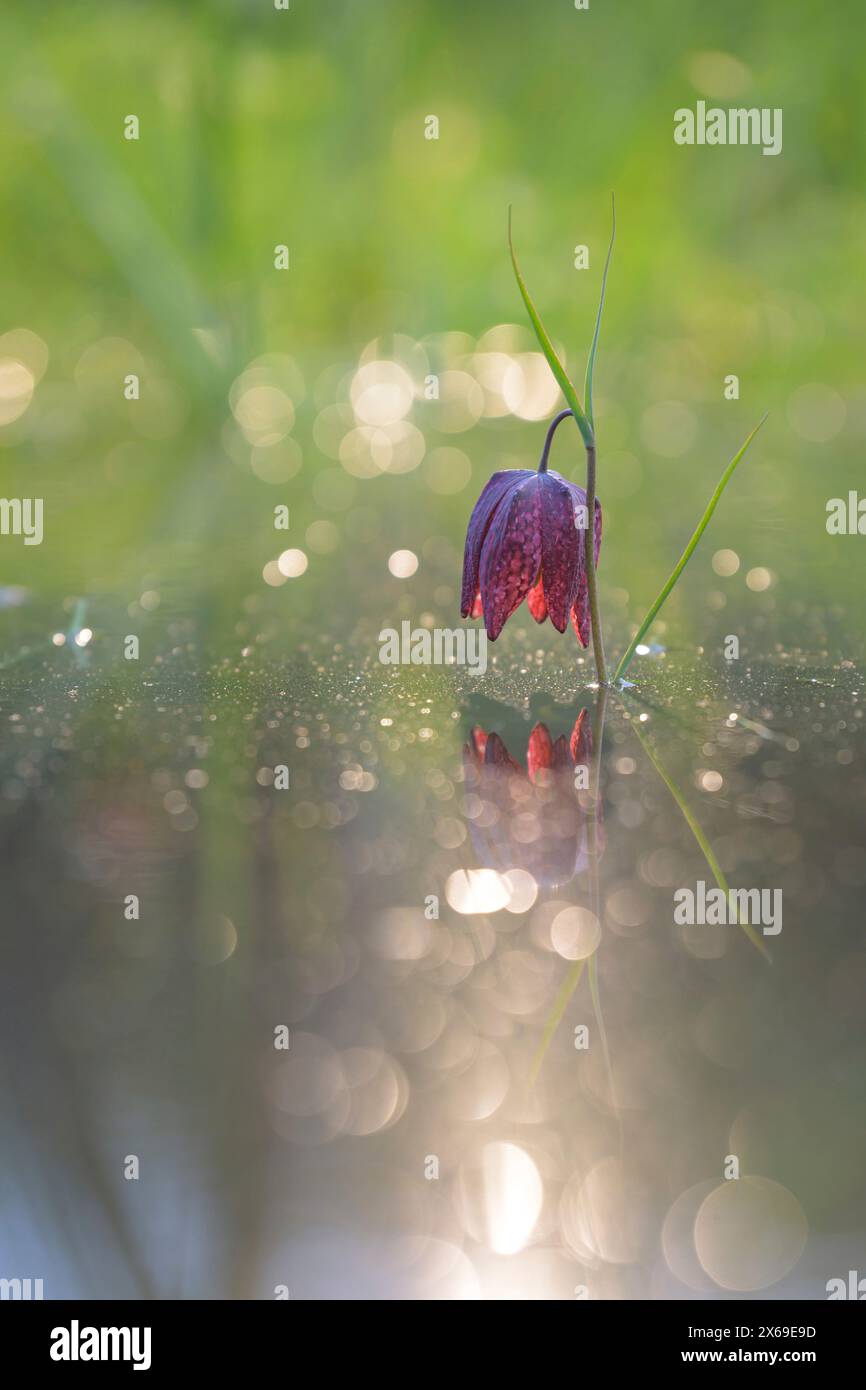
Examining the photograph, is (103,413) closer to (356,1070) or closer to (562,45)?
(562,45)

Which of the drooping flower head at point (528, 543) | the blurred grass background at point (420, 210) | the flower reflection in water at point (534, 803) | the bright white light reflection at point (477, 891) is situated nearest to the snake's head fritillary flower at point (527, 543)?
the drooping flower head at point (528, 543)

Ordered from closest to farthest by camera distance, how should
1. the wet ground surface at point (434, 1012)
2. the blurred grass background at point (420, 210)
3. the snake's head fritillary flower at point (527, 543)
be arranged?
1. the wet ground surface at point (434, 1012)
2. the snake's head fritillary flower at point (527, 543)
3. the blurred grass background at point (420, 210)

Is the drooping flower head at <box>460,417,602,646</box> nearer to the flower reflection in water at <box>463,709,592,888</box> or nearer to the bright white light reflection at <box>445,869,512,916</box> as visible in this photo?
the flower reflection in water at <box>463,709,592,888</box>

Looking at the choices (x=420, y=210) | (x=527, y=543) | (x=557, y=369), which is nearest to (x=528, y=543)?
(x=527, y=543)

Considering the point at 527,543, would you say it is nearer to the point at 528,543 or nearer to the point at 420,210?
the point at 528,543

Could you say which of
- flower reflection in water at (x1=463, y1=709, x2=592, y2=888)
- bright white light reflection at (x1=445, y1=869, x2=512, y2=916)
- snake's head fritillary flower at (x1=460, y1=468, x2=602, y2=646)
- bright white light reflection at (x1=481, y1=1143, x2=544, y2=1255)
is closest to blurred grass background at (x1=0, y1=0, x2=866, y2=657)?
snake's head fritillary flower at (x1=460, y1=468, x2=602, y2=646)

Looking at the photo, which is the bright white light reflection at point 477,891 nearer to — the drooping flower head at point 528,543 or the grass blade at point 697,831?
the grass blade at point 697,831

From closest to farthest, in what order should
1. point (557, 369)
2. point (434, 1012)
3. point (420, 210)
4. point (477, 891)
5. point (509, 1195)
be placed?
1. point (509, 1195)
2. point (434, 1012)
3. point (477, 891)
4. point (557, 369)
5. point (420, 210)
